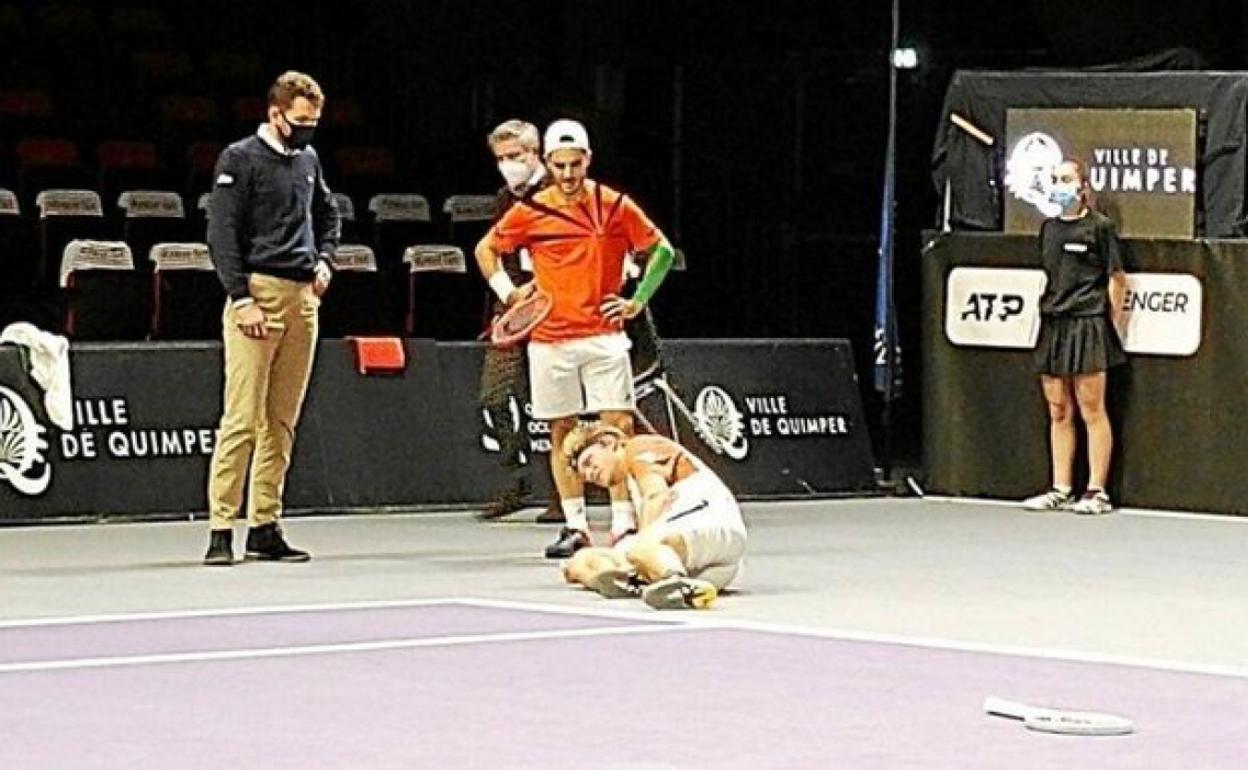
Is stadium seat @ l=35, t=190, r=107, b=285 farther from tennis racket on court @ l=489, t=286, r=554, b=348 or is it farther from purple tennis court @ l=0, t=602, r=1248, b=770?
purple tennis court @ l=0, t=602, r=1248, b=770

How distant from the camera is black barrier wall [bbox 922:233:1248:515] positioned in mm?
16969

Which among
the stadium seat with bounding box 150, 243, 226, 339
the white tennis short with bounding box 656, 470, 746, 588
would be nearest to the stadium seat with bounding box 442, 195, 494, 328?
the stadium seat with bounding box 150, 243, 226, 339

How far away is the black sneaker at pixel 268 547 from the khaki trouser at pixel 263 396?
48 millimetres

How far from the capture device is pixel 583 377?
45.3 feet

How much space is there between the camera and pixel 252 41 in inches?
972

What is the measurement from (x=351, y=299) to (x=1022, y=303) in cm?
437

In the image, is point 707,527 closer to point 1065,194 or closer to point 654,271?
point 654,271

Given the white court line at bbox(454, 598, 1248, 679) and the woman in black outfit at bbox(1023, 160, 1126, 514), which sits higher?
the woman in black outfit at bbox(1023, 160, 1126, 514)

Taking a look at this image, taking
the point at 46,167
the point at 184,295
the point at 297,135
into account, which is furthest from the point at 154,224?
the point at 297,135

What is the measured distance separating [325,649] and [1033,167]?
8.44 metres

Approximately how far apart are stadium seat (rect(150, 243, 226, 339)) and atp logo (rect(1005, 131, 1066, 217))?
15.7 ft

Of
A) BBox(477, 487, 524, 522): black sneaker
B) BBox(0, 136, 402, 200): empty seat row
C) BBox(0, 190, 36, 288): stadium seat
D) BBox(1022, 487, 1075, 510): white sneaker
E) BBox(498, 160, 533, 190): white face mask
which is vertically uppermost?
BBox(498, 160, 533, 190): white face mask

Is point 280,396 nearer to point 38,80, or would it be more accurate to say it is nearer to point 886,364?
point 886,364

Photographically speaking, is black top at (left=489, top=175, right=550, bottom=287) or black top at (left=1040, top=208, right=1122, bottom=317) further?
black top at (left=1040, top=208, right=1122, bottom=317)
